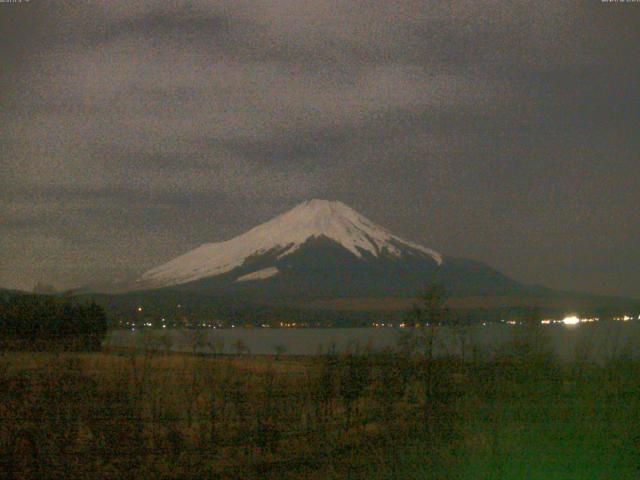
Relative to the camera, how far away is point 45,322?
2594 cm

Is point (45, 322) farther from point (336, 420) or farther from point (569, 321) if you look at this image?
point (569, 321)

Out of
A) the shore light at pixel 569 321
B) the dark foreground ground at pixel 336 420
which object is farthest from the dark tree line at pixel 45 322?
the shore light at pixel 569 321

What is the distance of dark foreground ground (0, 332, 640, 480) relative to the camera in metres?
Result: 8.76

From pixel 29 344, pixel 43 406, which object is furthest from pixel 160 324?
pixel 43 406

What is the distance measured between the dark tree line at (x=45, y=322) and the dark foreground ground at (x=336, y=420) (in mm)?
9648

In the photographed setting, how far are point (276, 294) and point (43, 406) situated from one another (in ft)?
134

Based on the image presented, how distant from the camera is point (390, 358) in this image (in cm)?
1262

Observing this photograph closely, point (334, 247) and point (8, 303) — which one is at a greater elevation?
point (334, 247)

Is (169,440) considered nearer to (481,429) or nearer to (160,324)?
(481,429)

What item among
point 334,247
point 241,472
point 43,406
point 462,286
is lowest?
point 241,472

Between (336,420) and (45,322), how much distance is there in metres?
16.5

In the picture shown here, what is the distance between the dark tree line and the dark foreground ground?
9648mm

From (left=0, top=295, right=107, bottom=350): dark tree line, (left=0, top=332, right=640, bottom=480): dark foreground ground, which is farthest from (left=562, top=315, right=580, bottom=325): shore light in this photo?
(left=0, top=295, right=107, bottom=350): dark tree line

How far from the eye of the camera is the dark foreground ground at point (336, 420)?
8.76 metres
